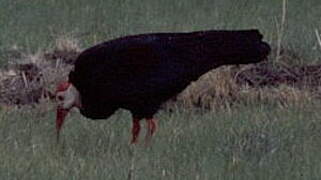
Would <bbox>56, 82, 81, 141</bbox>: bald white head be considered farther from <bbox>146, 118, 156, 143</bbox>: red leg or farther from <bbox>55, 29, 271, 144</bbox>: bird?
<bbox>146, 118, 156, 143</bbox>: red leg

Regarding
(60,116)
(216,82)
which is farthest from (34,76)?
(60,116)

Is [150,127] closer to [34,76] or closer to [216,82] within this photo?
[216,82]

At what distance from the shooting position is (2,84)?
1069 cm

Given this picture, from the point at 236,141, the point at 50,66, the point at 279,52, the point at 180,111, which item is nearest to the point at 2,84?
the point at 50,66

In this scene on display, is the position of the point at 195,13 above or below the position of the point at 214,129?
above

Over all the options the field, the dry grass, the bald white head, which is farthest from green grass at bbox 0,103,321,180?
the dry grass

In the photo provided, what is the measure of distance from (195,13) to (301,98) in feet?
15.4

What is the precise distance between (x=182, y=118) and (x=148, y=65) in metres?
0.98

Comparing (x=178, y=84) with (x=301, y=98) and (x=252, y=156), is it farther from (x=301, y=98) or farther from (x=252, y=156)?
(x=301, y=98)

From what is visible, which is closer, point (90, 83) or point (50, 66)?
point (90, 83)

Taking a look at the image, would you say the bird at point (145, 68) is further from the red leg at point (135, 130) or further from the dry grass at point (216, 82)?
the dry grass at point (216, 82)

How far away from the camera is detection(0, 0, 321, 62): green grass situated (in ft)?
42.0

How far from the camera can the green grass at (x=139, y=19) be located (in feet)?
42.0

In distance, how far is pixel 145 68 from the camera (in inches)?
324
